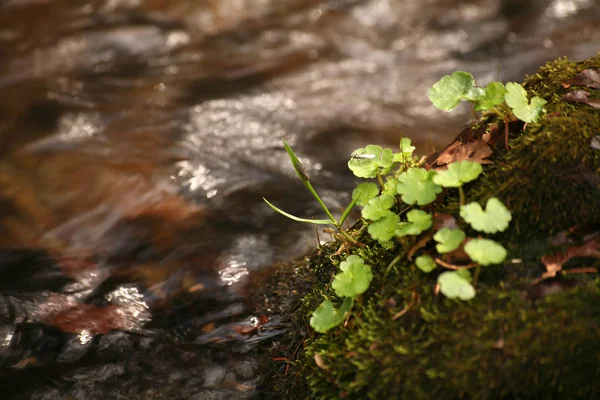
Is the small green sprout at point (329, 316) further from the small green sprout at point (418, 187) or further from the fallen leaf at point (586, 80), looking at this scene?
the fallen leaf at point (586, 80)

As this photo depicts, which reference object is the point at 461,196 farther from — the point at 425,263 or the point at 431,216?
the point at 425,263

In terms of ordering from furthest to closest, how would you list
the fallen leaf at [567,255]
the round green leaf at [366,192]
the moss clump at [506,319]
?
the round green leaf at [366,192] < the fallen leaf at [567,255] < the moss clump at [506,319]

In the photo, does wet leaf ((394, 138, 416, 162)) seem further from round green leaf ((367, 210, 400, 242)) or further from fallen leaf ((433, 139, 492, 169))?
round green leaf ((367, 210, 400, 242))

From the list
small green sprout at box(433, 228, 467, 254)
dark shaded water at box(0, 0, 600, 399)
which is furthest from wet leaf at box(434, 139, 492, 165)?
dark shaded water at box(0, 0, 600, 399)

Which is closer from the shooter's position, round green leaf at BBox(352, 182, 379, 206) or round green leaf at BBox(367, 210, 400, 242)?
round green leaf at BBox(367, 210, 400, 242)

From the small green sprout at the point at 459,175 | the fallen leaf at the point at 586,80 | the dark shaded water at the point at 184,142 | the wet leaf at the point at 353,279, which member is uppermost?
the fallen leaf at the point at 586,80

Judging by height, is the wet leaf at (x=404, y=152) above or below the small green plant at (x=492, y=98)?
below

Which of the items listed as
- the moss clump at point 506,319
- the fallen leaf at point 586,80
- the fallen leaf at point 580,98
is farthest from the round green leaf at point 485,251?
the fallen leaf at point 586,80
